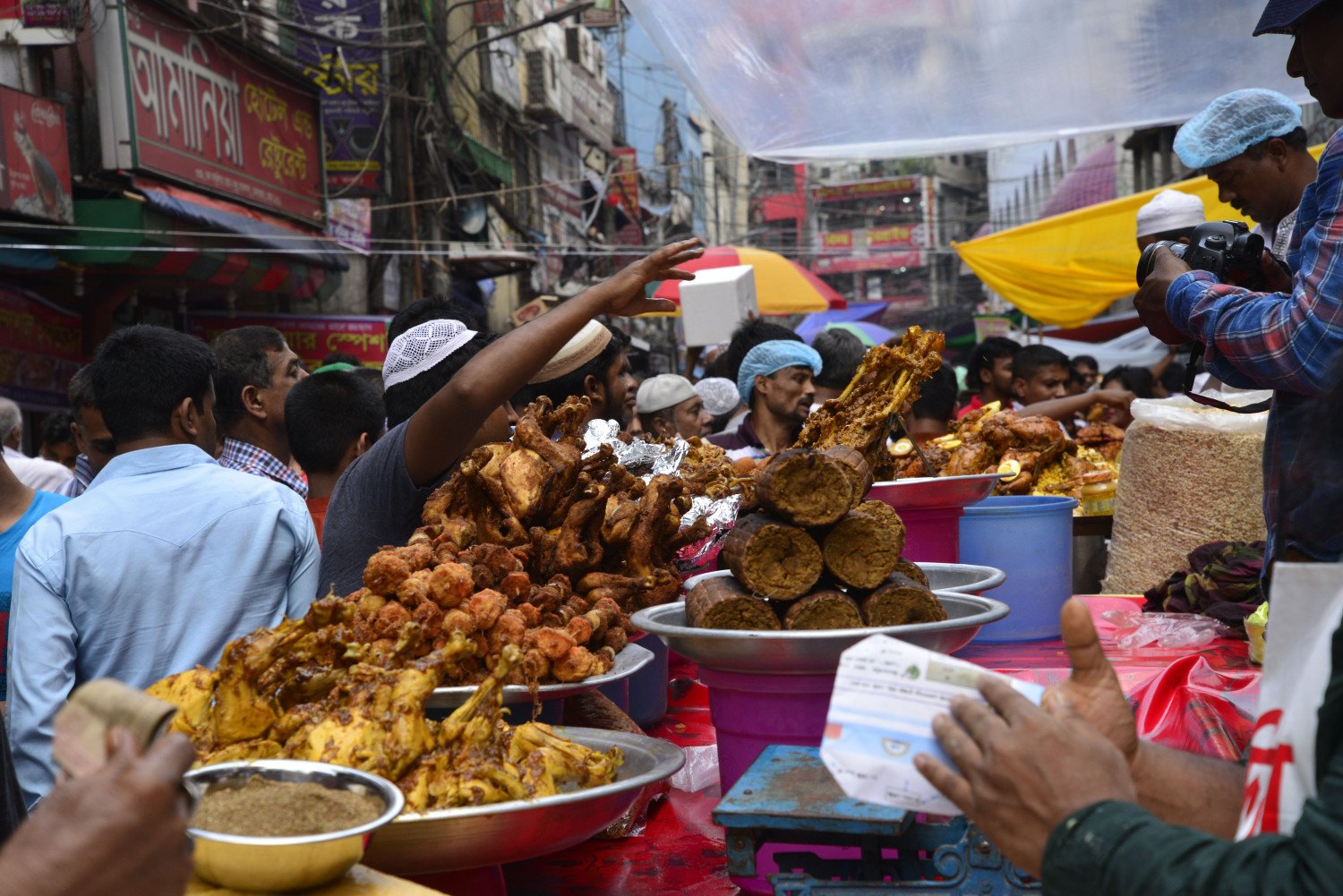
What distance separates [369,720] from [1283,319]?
1.78 meters

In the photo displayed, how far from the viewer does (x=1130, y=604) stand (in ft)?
11.5

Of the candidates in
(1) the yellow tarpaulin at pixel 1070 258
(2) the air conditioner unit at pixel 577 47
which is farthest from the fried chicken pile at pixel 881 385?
(2) the air conditioner unit at pixel 577 47

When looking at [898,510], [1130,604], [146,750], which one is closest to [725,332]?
[1130,604]

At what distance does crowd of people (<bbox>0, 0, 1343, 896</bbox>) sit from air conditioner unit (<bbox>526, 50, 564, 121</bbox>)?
16451 mm

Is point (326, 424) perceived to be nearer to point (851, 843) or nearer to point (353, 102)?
point (851, 843)

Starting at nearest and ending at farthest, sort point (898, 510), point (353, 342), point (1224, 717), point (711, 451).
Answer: point (1224, 717), point (898, 510), point (711, 451), point (353, 342)

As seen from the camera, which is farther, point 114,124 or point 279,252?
point 279,252

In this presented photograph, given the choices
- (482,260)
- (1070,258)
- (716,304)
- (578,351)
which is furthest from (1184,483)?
(482,260)

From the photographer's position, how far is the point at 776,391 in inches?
212

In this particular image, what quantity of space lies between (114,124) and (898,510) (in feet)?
24.9

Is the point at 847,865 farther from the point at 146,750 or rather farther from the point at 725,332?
the point at 725,332

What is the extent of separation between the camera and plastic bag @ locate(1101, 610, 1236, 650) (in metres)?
2.94

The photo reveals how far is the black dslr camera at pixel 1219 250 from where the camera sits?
258 cm

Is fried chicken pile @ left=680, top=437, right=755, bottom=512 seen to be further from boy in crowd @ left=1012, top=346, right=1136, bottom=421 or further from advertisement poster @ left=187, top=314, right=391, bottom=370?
advertisement poster @ left=187, top=314, right=391, bottom=370
